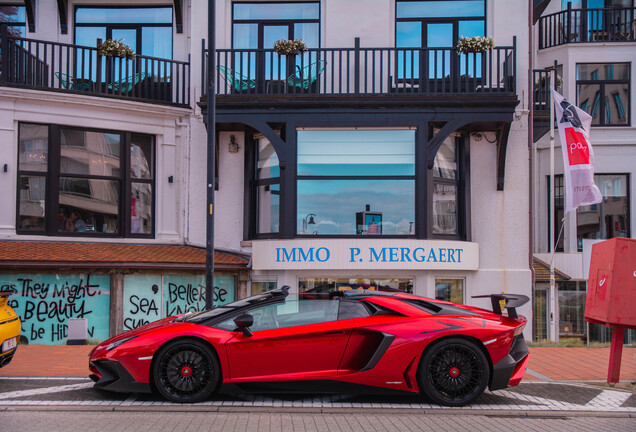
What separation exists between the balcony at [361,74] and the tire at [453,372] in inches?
312

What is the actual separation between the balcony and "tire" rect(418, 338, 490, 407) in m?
7.94

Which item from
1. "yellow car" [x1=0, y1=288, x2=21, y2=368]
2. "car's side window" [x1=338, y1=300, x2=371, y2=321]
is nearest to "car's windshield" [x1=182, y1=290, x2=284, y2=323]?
"car's side window" [x1=338, y1=300, x2=371, y2=321]

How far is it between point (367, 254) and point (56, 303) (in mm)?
6316

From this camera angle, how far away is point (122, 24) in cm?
1617

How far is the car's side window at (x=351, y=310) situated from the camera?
7.37 metres

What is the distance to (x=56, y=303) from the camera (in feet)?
43.9

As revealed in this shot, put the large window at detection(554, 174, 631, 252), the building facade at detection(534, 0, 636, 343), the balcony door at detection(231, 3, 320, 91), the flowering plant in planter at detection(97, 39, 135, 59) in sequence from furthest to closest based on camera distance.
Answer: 1. the large window at detection(554, 174, 631, 252)
2. the building facade at detection(534, 0, 636, 343)
3. the balcony door at detection(231, 3, 320, 91)
4. the flowering plant in planter at detection(97, 39, 135, 59)

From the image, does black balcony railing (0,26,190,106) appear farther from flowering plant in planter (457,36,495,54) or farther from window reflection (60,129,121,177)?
flowering plant in planter (457,36,495,54)

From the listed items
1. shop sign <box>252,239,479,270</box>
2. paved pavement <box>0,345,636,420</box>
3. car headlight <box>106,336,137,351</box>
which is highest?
shop sign <box>252,239,479,270</box>

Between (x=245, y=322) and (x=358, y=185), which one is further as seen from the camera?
(x=358, y=185)

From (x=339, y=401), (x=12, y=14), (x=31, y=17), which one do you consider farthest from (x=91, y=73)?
(x=339, y=401)

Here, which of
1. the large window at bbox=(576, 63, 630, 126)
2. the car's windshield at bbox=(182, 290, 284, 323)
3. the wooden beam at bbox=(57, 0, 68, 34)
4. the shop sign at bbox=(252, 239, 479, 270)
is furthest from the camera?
the large window at bbox=(576, 63, 630, 126)

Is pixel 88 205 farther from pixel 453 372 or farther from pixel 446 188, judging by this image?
pixel 453 372

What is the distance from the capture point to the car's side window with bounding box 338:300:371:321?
7369mm
